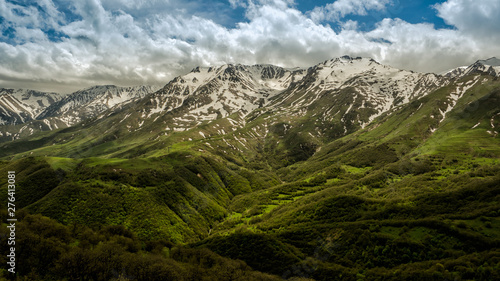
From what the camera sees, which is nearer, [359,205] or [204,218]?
[359,205]

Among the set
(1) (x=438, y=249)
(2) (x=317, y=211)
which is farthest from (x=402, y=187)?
(1) (x=438, y=249)

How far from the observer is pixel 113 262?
63.8m

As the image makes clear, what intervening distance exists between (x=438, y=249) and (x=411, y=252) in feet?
29.1

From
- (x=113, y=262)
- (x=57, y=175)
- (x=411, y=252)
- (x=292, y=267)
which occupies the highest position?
(x=57, y=175)

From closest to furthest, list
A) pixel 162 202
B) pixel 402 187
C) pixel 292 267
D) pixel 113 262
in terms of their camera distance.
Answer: pixel 113 262, pixel 292 267, pixel 162 202, pixel 402 187

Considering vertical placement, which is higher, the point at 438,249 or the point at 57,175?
the point at 57,175

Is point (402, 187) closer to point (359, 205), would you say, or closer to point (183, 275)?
point (359, 205)

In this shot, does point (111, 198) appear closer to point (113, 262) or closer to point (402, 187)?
point (113, 262)

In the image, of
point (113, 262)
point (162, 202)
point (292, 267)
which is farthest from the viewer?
point (162, 202)

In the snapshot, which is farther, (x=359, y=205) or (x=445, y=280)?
(x=359, y=205)

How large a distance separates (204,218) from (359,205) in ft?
359

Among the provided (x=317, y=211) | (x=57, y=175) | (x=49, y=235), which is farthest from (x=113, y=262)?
(x=57, y=175)

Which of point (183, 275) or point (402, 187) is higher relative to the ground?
point (402, 187)

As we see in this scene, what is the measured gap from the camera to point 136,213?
5935 inches
